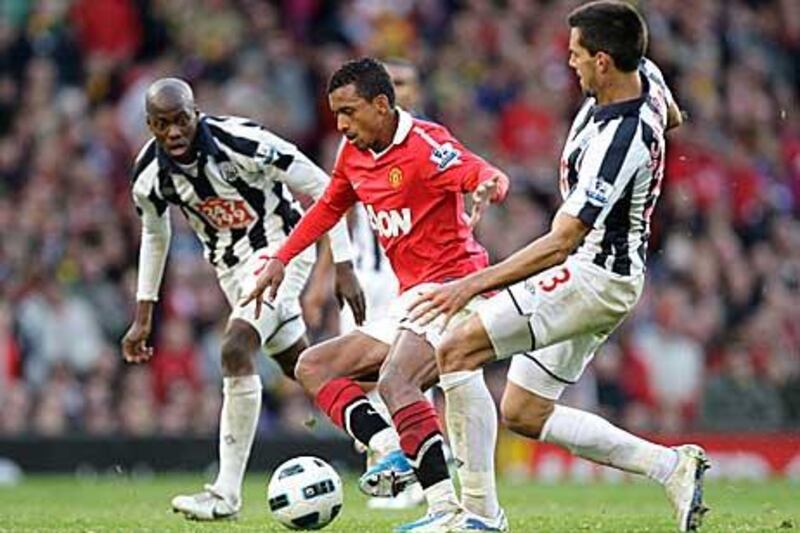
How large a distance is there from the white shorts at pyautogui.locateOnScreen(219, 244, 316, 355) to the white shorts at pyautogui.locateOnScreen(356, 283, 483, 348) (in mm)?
1345

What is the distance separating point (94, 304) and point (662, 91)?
976 centimetres

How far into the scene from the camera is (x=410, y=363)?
32.0ft

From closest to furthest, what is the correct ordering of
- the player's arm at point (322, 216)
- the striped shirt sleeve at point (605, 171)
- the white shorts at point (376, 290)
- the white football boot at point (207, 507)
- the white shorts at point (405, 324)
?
the striped shirt sleeve at point (605, 171) → the white shorts at point (405, 324) → the player's arm at point (322, 216) → the white football boot at point (207, 507) → the white shorts at point (376, 290)

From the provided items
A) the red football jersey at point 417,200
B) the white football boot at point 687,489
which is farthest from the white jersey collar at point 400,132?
the white football boot at point 687,489

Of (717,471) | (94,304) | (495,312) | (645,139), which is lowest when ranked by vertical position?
(717,471)

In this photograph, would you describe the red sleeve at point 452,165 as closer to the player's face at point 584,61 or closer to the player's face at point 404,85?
the player's face at point 584,61

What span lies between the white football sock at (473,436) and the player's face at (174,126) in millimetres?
2343

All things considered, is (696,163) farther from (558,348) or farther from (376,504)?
(558,348)

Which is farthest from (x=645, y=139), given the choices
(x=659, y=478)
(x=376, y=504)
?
(x=376, y=504)

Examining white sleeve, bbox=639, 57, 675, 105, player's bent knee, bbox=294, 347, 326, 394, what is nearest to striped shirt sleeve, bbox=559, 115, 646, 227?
white sleeve, bbox=639, 57, 675, 105

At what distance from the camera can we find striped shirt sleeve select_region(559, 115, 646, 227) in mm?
9062

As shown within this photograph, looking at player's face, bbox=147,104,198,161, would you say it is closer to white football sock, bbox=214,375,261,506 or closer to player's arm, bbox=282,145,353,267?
player's arm, bbox=282,145,353,267

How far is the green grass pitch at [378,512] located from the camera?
34.4ft

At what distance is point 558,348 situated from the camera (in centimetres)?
997
